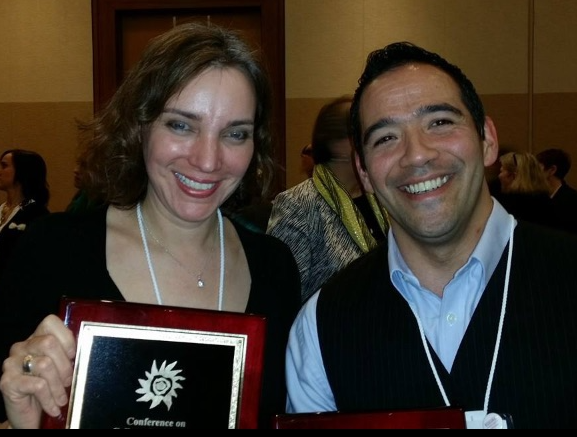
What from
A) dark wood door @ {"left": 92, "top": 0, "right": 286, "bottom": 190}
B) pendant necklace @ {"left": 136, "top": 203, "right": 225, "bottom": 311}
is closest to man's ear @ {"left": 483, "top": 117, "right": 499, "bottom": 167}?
pendant necklace @ {"left": 136, "top": 203, "right": 225, "bottom": 311}

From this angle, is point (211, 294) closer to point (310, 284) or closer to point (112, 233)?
point (112, 233)

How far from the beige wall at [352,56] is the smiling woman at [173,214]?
214 inches

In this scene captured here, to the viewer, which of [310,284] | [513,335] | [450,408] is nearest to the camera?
[450,408]

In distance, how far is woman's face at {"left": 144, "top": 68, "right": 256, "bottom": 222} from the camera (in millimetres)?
1975

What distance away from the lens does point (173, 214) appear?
84.0 inches

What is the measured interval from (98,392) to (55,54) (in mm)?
7119

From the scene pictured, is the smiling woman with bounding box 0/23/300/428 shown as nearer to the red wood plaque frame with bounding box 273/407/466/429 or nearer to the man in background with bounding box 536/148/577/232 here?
the red wood plaque frame with bounding box 273/407/466/429

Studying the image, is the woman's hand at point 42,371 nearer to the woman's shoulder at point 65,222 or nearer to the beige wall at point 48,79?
the woman's shoulder at point 65,222

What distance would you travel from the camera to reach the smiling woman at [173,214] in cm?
→ 197

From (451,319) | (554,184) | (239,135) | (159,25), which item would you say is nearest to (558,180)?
(554,184)

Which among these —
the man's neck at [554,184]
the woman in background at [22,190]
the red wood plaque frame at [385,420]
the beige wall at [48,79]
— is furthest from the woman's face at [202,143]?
the beige wall at [48,79]

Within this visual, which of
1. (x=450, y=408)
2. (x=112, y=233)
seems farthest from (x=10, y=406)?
(x=450, y=408)

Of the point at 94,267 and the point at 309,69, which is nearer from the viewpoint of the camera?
→ the point at 94,267

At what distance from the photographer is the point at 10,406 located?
1.52m
